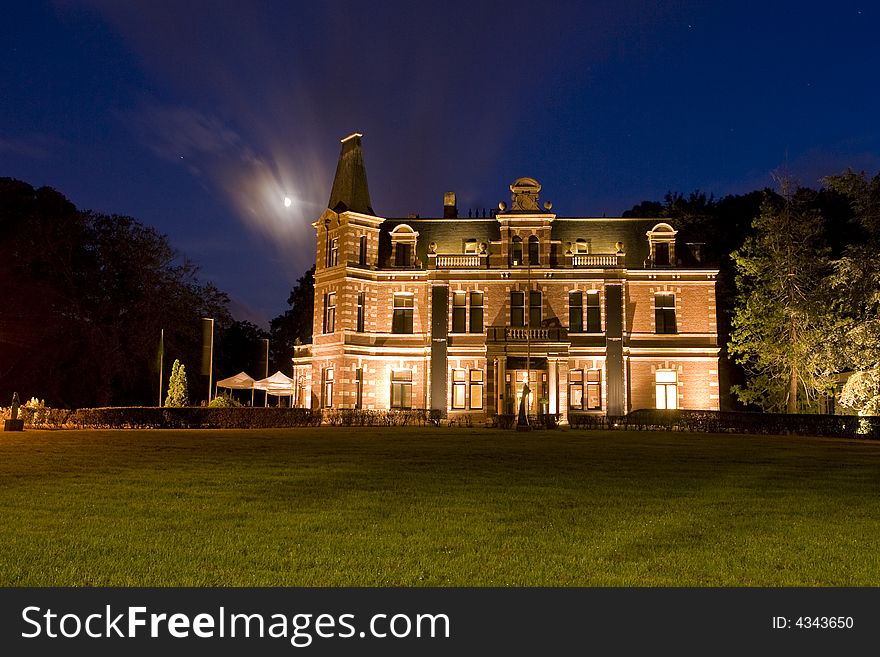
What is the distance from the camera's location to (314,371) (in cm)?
4691

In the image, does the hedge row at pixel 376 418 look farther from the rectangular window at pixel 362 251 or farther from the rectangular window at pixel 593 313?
the rectangular window at pixel 593 313

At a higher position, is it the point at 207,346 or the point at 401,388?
the point at 207,346

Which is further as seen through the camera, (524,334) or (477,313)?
(477,313)

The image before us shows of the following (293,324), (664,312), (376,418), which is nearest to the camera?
(376,418)

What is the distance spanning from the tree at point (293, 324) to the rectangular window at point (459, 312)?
2479 centimetres

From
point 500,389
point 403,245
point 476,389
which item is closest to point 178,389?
point 403,245

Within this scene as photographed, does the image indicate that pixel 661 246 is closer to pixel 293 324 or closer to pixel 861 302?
pixel 861 302

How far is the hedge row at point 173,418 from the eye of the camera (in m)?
33.1

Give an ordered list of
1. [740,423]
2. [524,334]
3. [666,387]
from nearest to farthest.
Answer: [740,423] < [524,334] < [666,387]

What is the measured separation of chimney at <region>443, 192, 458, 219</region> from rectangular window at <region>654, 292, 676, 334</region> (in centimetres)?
1477

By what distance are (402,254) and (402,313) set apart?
379 cm

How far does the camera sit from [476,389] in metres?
45.8

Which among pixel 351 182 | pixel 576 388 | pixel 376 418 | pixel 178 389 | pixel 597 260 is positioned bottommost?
pixel 376 418
